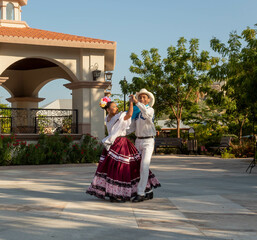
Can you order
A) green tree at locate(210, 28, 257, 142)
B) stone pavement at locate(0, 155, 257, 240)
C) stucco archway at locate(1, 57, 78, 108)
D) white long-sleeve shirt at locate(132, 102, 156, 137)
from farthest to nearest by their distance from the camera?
1. stucco archway at locate(1, 57, 78, 108)
2. green tree at locate(210, 28, 257, 142)
3. white long-sleeve shirt at locate(132, 102, 156, 137)
4. stone pavement at locate(0, 155, 257, 240)

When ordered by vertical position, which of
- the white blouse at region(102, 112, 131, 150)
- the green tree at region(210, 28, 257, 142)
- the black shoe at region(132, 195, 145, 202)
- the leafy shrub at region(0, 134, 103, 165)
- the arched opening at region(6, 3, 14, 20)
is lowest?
the black shoe at region(132, 195, 145, 202)

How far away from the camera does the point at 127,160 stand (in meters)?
7.38

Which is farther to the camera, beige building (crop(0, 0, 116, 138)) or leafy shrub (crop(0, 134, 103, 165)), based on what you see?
beige building (crop(0, 0, 116, 138))

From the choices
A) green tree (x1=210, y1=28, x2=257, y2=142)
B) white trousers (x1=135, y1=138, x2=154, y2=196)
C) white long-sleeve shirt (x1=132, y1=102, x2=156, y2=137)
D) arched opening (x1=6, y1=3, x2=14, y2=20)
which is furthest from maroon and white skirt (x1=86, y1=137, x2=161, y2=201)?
arched opening (x1=6, y1=3, x2=14, y2=20)

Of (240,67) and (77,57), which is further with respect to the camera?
(77,57)

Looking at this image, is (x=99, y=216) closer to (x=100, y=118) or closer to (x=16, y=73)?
(x=100, y=118)

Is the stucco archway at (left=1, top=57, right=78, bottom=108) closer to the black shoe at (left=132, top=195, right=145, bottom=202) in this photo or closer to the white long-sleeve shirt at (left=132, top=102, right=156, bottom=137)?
the white long-sleeve shirt at (left=132, top=102, right=156, bottom=137)

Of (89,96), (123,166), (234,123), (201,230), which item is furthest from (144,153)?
(234,123)

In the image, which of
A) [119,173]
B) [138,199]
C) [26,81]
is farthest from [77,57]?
[138,199]

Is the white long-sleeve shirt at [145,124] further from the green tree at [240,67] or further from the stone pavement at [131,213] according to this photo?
the green tree at [240,67]

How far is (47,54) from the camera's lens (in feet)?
56.4

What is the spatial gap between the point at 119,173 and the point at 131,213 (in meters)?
1.12

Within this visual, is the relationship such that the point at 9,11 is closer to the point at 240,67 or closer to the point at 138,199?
the point at 240,67

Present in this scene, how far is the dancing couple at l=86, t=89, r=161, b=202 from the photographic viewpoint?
7.27 metres
